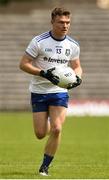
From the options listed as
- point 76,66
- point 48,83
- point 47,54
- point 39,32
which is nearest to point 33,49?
point 47,54

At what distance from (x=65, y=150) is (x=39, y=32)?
23828mm

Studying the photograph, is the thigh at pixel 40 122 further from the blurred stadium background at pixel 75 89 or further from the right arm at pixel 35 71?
the blurred stadium background at pixel 75 89

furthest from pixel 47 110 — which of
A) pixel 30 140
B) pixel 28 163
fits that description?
pixel 30 140

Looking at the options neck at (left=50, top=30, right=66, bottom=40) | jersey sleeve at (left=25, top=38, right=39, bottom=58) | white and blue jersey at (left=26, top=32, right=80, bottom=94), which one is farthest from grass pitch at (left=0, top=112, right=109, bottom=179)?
neck at (left=50, top=30, right=66, bottom=40)

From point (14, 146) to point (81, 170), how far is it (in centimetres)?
728

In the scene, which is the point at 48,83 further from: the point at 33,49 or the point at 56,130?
the point at 56,130

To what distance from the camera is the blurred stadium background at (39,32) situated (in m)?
40.3

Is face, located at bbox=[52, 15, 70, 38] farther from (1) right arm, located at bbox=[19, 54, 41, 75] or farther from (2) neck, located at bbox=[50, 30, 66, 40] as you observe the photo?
(1) right arm, located at bbox=[19, 54, 41, 75]

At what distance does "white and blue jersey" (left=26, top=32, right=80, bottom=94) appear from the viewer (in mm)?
12867

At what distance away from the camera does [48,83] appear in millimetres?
12977

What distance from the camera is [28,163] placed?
1520cm

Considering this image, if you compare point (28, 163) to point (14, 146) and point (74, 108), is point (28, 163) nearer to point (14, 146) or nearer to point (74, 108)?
point (14, 146)

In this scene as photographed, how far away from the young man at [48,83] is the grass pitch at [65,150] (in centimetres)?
61

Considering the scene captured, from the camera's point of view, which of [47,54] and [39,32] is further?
[39,32]
